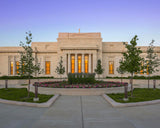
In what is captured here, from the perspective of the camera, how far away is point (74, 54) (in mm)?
38156

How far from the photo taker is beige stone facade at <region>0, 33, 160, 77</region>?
37.2 m

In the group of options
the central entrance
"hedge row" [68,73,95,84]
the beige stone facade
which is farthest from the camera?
the beige stone facade

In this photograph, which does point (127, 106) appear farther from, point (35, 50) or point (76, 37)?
point (35, 50)

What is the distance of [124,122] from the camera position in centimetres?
611

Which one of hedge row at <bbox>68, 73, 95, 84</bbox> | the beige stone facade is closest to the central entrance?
the beige stone facade

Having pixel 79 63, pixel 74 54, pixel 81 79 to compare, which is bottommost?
pixel 81 79

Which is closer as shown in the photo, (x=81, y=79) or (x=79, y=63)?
(x=81, y=79)

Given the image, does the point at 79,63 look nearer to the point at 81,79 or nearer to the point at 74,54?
the point at 74,54

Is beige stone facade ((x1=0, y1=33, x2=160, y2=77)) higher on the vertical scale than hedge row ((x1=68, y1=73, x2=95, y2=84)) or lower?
higher

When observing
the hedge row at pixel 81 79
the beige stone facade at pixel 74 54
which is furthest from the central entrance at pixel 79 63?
the hedge row at pixel 81 79

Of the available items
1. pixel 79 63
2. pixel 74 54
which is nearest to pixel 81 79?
pixel 79 63

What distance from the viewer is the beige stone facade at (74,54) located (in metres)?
37.2

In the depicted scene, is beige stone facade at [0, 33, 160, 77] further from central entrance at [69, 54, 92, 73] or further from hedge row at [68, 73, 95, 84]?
hedge row at [68, 73, 95, 84]

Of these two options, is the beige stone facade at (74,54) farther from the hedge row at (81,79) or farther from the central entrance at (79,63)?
the hedge row at (81,79)
